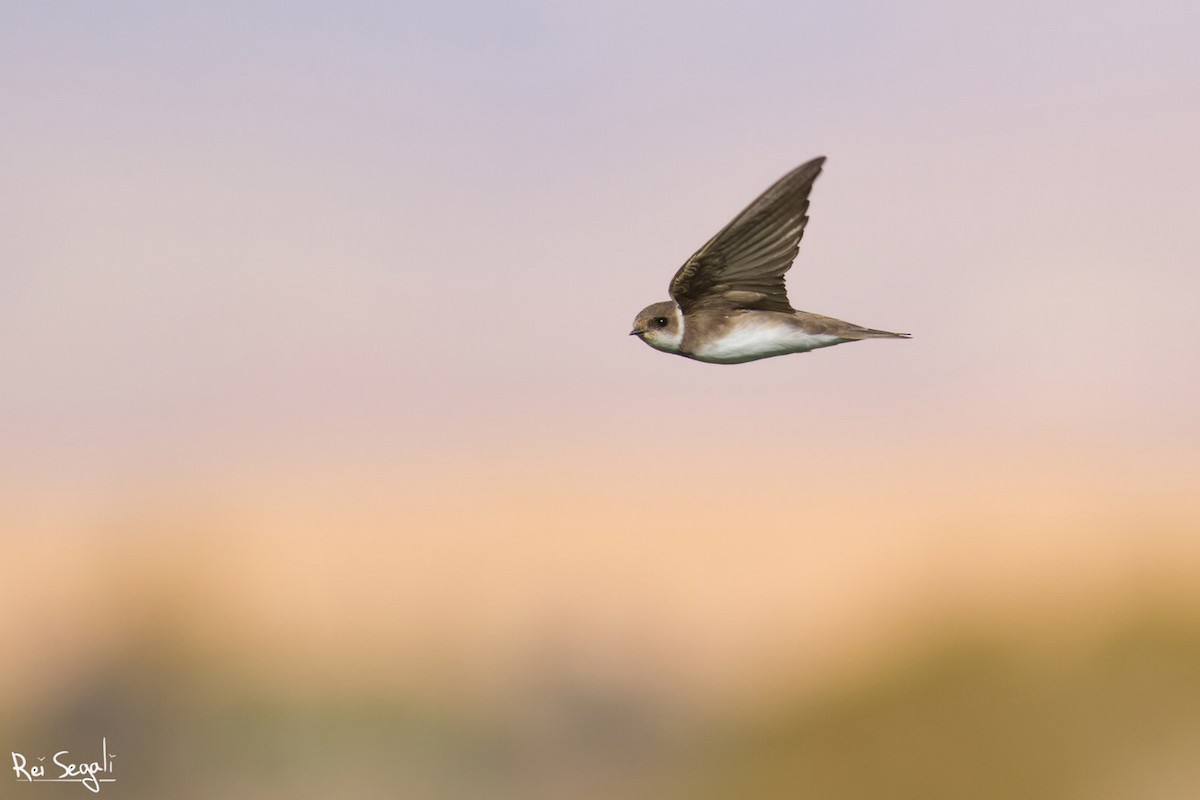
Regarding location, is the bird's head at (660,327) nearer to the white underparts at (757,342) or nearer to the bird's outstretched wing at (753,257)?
the bird's outstretched wing at (753,257)

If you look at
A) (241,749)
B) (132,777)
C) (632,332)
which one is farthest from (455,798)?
(632,332)

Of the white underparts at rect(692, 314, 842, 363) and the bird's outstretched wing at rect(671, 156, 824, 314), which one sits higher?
the bird's outstretched wing at rect(671, 156, 824, 314)

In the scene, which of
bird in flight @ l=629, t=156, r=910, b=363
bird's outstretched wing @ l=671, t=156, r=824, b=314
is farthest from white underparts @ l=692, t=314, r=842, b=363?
bird's outstretched wing @ l=671, t=156, r=824, b=314

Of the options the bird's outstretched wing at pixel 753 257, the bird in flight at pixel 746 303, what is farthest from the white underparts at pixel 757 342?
the bird's outstretched wing at pixel 753 257

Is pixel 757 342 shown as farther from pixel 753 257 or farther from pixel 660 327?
pixel 660 327

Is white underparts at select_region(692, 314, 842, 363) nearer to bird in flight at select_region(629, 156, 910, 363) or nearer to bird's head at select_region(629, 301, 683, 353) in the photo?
bird in flight at select_region(629, 156, 910, 363)

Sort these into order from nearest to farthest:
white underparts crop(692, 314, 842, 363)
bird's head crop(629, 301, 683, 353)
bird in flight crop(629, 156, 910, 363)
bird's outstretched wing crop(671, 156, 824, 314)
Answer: bird's outstretched wing crop(671, 156, 824, 314) < bird in flight crop(629, 156, 910, 363) < white underparts crop(692, 314, 842, 363) < bird's head crop(629, 301, 683, 353)

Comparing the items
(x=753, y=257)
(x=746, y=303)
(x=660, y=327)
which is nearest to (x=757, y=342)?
(x=746, y=303)

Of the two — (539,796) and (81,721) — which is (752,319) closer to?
(539,796)
